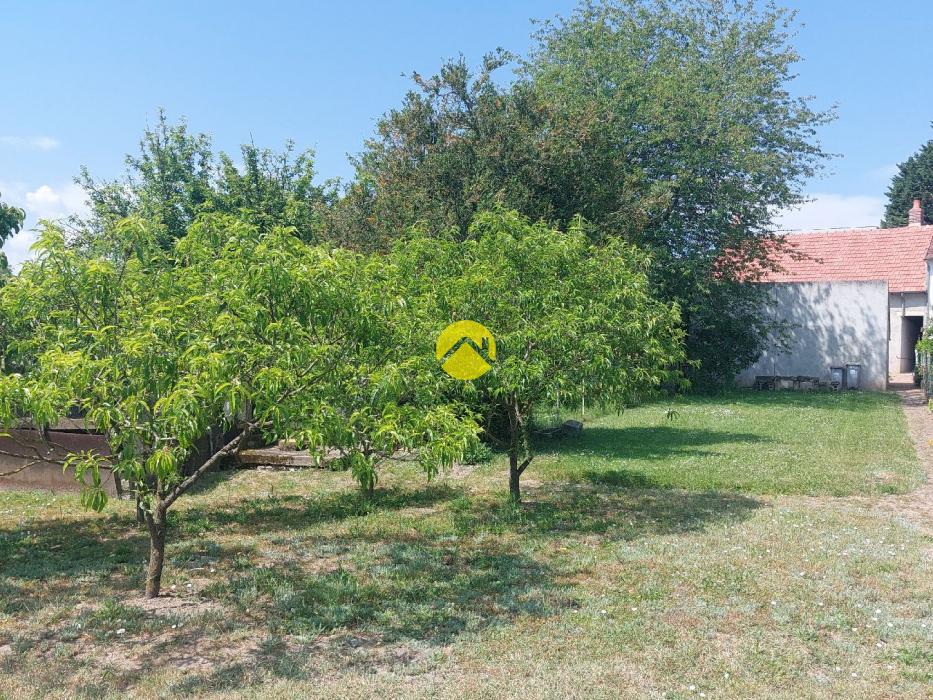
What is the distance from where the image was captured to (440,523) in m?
9.86

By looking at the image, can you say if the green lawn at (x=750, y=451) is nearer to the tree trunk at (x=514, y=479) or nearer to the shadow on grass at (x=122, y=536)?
the tree trunk at (x=514, y=479)

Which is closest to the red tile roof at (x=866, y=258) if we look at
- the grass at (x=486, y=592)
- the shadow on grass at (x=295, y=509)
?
the grass at (x=486, y=592)

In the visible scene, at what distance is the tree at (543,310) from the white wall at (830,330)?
2024 cm

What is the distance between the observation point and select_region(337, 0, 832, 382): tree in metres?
18.4

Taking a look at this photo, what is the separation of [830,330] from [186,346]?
27.5 meters

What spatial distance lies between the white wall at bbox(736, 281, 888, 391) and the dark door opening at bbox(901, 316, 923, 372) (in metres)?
6.60

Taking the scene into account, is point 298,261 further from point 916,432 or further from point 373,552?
point 916,432

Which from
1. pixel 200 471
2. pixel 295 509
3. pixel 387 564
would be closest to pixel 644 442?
pixel 295 509

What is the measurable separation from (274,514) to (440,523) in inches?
89.4

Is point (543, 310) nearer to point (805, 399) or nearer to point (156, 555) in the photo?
point (156, 555)

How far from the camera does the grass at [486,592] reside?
208 inches

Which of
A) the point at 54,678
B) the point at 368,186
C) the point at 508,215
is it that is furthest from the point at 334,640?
the point at 368,186

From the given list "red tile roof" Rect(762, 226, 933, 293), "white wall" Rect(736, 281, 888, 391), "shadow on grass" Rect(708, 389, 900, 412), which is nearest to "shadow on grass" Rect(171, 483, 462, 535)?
"shadow on grass" Rect(708, 389, 900, 412)

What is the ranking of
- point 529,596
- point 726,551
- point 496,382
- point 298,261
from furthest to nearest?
point 496,382, point 726,551, point 529,596, point 298,261
